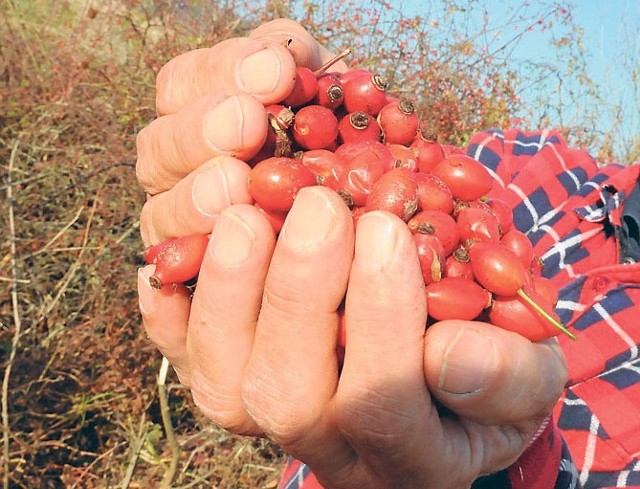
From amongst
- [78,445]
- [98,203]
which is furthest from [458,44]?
[78,445]

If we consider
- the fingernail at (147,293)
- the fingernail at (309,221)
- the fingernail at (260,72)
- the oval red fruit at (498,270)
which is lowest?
the fingernail at (147,293)

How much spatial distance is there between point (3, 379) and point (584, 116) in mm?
5775

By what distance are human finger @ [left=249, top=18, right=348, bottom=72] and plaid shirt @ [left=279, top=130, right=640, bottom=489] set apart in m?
1.11

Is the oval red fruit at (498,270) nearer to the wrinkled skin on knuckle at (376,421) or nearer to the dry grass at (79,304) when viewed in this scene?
the wrinkled skin on knuckle at (376,421)

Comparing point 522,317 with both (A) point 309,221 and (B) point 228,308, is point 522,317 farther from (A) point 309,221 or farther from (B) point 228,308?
(B) point 228,308

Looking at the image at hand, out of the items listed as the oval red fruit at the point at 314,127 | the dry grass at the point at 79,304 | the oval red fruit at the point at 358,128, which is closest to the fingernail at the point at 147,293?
the oval red fruit at the point at 314,127

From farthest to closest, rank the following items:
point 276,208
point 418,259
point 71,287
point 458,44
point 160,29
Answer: point 458,44
point 160,29
point 71,287
point 276,208
point 418,259

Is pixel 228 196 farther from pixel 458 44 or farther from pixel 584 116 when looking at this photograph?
pixel 584 116

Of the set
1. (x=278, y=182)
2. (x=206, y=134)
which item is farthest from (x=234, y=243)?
(x=206, y=134)

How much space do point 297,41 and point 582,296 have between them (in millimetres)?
1474

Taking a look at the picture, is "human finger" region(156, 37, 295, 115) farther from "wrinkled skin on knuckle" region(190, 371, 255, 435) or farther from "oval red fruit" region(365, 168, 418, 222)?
"wrinkled skin on knuckle" region(190, 371, 255, 435)

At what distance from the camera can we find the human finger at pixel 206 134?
4.47ft

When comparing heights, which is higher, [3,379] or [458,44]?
[458,44]

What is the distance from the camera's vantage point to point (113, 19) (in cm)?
509
